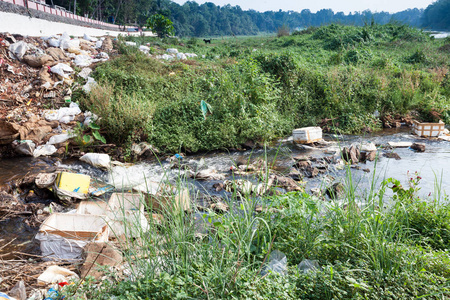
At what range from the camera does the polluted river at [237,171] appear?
3953 millimetres

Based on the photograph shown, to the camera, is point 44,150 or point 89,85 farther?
point 89,85

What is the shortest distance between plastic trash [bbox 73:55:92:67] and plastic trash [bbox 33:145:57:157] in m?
3.78

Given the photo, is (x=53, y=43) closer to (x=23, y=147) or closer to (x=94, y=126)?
(x=94, y=126)

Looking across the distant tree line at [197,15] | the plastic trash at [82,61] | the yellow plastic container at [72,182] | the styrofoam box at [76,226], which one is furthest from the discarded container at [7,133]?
the distant tree line at [197,15]

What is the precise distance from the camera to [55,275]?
255 cm

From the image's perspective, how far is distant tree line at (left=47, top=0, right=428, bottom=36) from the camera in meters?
36.2

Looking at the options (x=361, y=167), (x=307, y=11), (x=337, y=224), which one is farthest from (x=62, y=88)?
(x=307, y=11)

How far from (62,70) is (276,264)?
8360 mm

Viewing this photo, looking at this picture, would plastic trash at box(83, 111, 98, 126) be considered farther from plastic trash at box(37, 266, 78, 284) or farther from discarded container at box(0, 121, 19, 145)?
plastic trash at box(37, 266, 78, 284)

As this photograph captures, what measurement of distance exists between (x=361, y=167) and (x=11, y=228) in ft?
18.1

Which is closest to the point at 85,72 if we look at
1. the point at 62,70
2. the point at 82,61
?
the point at 62,70

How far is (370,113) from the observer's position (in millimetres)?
8820

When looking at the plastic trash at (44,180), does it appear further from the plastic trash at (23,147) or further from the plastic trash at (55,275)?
the plastic trash at (55,275)

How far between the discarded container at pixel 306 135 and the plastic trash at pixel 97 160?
13.8 feet
